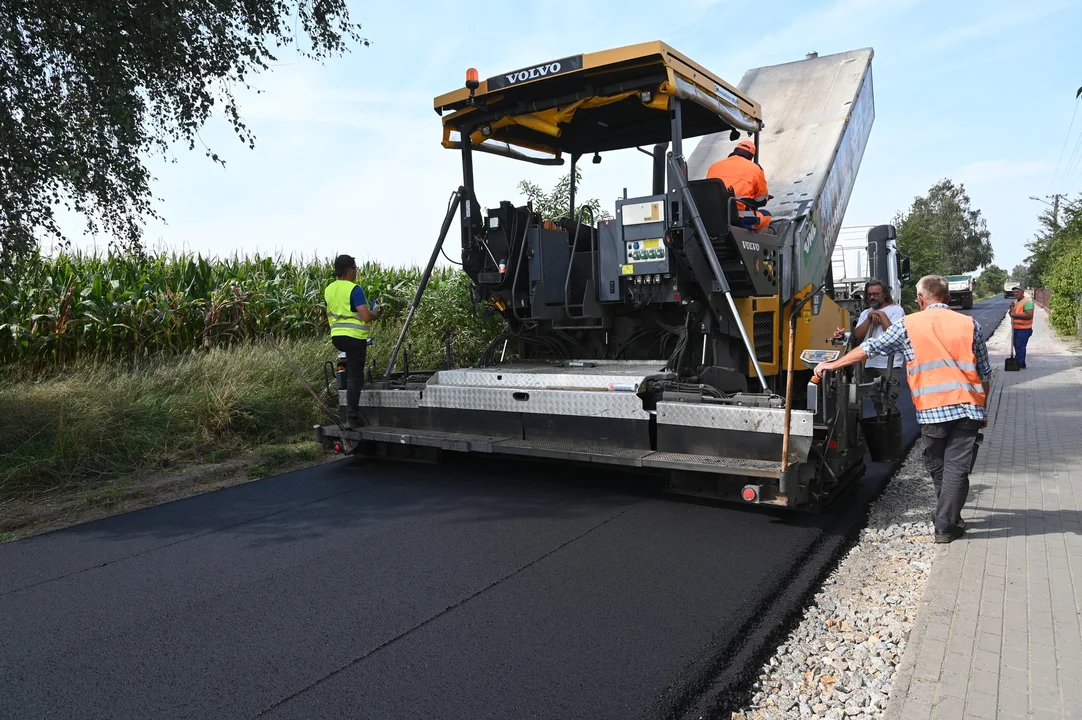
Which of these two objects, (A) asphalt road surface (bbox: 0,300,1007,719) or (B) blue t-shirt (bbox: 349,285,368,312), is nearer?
(A) asphalt road surface (bbox: 0,300,1007,719)

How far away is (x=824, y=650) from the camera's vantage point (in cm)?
342

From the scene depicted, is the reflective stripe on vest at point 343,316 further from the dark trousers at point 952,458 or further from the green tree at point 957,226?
the green tree at point 957,226

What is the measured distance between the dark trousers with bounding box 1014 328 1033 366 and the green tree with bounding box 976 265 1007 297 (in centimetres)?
8082

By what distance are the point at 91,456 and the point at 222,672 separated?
14.7 feet

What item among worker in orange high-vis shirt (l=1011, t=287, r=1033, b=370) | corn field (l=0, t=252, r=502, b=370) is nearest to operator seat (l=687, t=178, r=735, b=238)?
corn field (l=0, t=252, r=502, b=370)

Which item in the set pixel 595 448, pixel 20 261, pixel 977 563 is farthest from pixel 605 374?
pixel 20 261

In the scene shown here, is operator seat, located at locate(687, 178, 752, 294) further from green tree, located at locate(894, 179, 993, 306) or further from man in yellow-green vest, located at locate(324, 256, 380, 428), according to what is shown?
green tree, located at locate(894, 179, 993, 306)

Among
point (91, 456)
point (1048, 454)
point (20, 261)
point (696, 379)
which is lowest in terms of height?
point (1048, 454)

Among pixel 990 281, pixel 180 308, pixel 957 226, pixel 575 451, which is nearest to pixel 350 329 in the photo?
pixel 575 451

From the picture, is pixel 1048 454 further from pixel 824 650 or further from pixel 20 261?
pixel 20 261

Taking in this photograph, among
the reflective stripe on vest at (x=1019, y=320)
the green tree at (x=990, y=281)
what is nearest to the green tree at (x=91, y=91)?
the reflective stripe on vest at (x=1019, y=320)

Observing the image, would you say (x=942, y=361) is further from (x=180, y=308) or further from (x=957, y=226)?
(x=957, y=226)

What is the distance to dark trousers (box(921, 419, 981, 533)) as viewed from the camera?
460 centimetres

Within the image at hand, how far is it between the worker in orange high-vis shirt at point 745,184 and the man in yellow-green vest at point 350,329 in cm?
310
